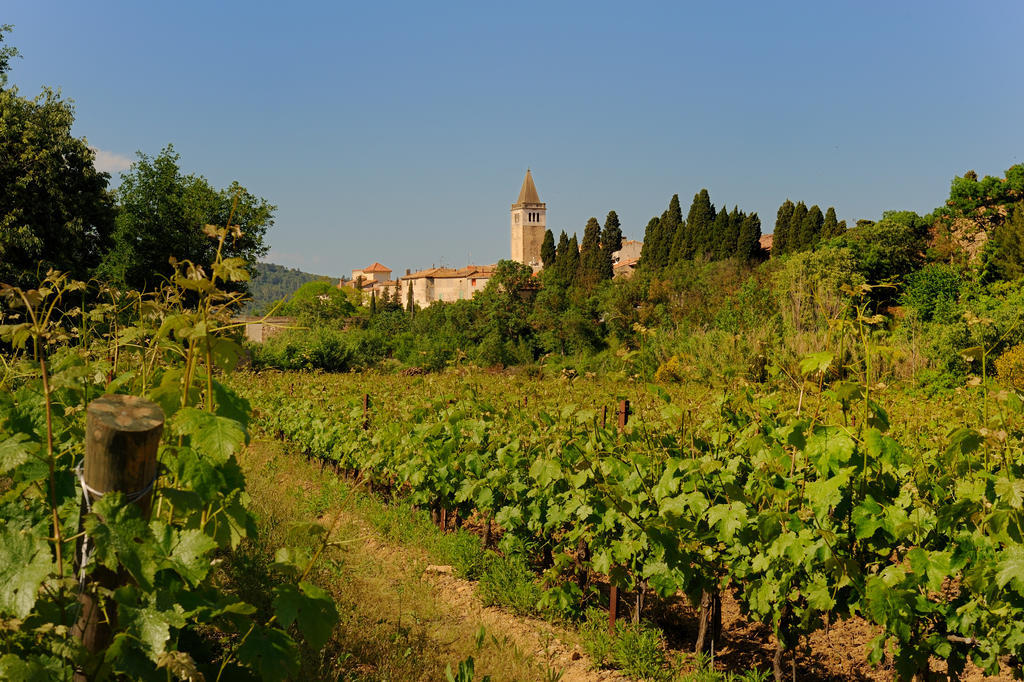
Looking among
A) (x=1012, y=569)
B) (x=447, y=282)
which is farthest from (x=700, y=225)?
(x=447, y=282)

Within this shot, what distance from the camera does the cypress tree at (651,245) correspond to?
40.2 meters

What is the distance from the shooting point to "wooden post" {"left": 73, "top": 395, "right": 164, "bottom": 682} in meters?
1.58

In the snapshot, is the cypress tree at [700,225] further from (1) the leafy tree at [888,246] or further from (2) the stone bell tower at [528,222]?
(2) the stone bell tower at [528,222]

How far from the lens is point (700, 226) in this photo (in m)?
38.2

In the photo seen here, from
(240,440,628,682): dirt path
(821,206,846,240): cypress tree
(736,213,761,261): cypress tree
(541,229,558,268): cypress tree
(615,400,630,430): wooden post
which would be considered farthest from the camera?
(541,229,558,268): cypress tree

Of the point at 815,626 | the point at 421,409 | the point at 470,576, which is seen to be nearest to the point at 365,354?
the point at 421,409

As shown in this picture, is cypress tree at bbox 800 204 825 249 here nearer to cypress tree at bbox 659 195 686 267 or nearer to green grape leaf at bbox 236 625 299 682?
cypress tree at bbox 659 195 686 267

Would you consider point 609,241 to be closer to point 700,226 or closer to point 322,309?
point 700,226

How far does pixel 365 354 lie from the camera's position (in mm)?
26625

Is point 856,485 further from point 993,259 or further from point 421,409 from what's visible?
point 993,259

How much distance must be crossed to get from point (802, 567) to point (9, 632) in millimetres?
3088

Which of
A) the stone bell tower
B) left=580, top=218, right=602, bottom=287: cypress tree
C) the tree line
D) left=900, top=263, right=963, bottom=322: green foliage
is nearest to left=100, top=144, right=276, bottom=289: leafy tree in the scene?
the tree line

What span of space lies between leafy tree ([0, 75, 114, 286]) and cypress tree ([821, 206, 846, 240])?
96.2 feet

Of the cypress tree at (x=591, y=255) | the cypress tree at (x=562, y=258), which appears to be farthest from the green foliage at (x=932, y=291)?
the cypress tree at (x=562, y=258)
